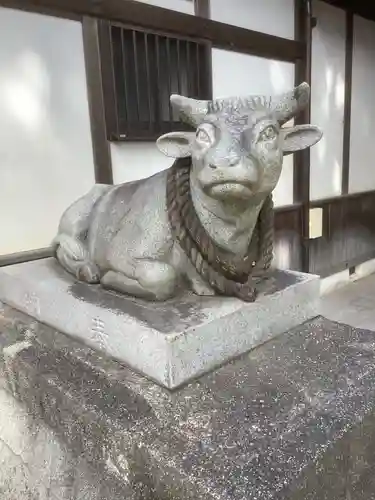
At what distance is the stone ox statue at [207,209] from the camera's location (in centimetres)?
83

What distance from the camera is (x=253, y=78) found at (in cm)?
270

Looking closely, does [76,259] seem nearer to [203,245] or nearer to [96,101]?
[203,245]

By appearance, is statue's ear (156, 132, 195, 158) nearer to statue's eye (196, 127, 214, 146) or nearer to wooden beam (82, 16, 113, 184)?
statue's eye (196, 127, 214, 146)

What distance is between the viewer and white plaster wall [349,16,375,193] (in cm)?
367

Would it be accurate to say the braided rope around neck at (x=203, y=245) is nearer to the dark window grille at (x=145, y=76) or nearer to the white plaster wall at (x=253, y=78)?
the dark window grille at (x=145, y=76)

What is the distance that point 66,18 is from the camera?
5.72 ft

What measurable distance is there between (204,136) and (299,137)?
0.76 feet

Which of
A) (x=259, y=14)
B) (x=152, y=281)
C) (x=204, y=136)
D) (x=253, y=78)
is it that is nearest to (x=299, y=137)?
(x=204, y=136)

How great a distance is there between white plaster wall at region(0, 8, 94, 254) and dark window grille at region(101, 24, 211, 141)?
0.13m

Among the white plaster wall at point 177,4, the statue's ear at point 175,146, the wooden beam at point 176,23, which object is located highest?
the white plaster wall at point 177,4

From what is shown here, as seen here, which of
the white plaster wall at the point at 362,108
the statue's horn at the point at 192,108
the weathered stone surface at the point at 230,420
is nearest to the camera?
the weathered stone surface at the point at 230,420

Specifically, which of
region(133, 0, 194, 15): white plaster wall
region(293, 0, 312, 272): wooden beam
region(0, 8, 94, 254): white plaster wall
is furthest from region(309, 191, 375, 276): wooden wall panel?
region(0, 8, 94, 254): white plaster wall

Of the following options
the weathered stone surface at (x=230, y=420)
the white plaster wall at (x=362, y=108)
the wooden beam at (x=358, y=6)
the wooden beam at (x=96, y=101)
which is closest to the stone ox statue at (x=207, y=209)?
the weathered stone surface at (x=230, y=420)

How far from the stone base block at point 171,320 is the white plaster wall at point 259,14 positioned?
6.16 ft
